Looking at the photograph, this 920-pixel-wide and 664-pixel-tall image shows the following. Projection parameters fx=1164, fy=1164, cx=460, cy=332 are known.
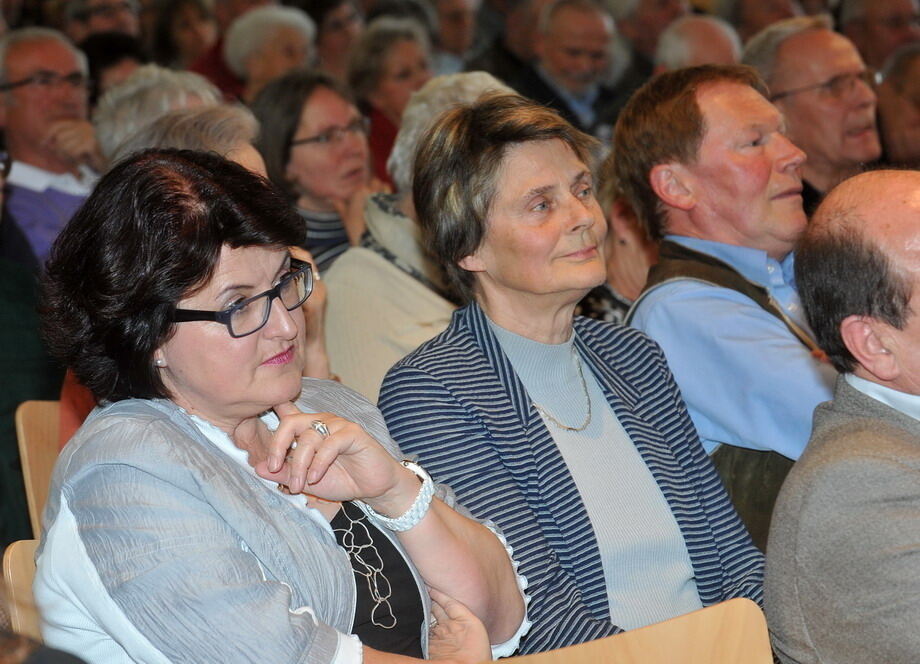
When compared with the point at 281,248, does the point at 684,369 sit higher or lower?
lower

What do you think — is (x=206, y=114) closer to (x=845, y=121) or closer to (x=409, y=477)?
(x=409, y=477)

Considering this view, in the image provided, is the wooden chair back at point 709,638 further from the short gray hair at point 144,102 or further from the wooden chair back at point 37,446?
the short gray hair at point 144,102

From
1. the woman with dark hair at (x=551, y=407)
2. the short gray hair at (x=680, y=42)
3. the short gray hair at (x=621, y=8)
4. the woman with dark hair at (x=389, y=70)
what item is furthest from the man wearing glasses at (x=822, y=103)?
the short gray hair at (x=621, y=8)

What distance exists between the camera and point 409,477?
1.72m

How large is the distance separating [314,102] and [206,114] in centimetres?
122

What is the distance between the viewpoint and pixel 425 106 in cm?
325

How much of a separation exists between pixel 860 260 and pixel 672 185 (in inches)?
37.8

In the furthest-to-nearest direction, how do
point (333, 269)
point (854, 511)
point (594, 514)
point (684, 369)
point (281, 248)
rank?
point (333, 269) < point (684, 369) < point (594, 514) < point (281, 248) < point (854, 511)

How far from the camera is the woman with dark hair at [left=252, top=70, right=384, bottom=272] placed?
3855 mm

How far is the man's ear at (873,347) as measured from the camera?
5.92 feet

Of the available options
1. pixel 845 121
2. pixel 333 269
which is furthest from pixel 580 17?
pixel 333 269

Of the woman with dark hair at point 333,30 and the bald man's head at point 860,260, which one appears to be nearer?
the bald man's head at point 860,260

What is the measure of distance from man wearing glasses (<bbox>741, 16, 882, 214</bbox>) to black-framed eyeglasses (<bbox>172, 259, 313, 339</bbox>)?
2.59m

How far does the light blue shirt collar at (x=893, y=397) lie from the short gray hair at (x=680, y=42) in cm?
371
